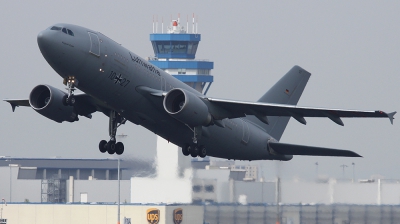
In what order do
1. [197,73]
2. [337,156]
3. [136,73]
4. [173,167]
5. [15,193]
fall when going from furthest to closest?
1. [197,73]
2. [15,193]
3. [173,167]
4. [337,156]
5. [136,73]

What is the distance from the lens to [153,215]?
5300 cm

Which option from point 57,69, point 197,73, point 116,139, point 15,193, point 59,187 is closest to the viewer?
point 57,69

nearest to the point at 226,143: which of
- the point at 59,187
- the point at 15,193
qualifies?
the point at 59,187

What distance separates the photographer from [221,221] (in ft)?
149

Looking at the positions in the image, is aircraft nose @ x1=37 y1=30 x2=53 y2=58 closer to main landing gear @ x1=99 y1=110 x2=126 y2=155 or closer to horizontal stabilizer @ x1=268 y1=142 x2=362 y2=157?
main landing gear @ x1=99 y1=110 x2=126 y2=155

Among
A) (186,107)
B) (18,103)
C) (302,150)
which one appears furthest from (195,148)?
(18,103)

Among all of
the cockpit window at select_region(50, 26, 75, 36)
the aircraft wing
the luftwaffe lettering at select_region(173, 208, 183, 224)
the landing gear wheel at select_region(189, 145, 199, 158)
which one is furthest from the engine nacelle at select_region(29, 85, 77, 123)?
the luftwaffe lettering at select_region(173, 208, 183, 224)

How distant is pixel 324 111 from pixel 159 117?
741 centimetres

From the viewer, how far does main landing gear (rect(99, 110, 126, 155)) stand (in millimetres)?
39219

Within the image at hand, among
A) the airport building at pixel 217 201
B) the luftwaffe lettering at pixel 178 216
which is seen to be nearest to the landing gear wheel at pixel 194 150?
the airport building at pixel 217 201

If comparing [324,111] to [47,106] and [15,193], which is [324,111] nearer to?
[47,106]

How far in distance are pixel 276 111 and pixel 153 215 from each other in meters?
17.2

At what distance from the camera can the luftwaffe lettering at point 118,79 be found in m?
35.4

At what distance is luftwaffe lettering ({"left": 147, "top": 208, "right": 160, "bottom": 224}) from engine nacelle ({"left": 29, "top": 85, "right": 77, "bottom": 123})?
48.4 feet
